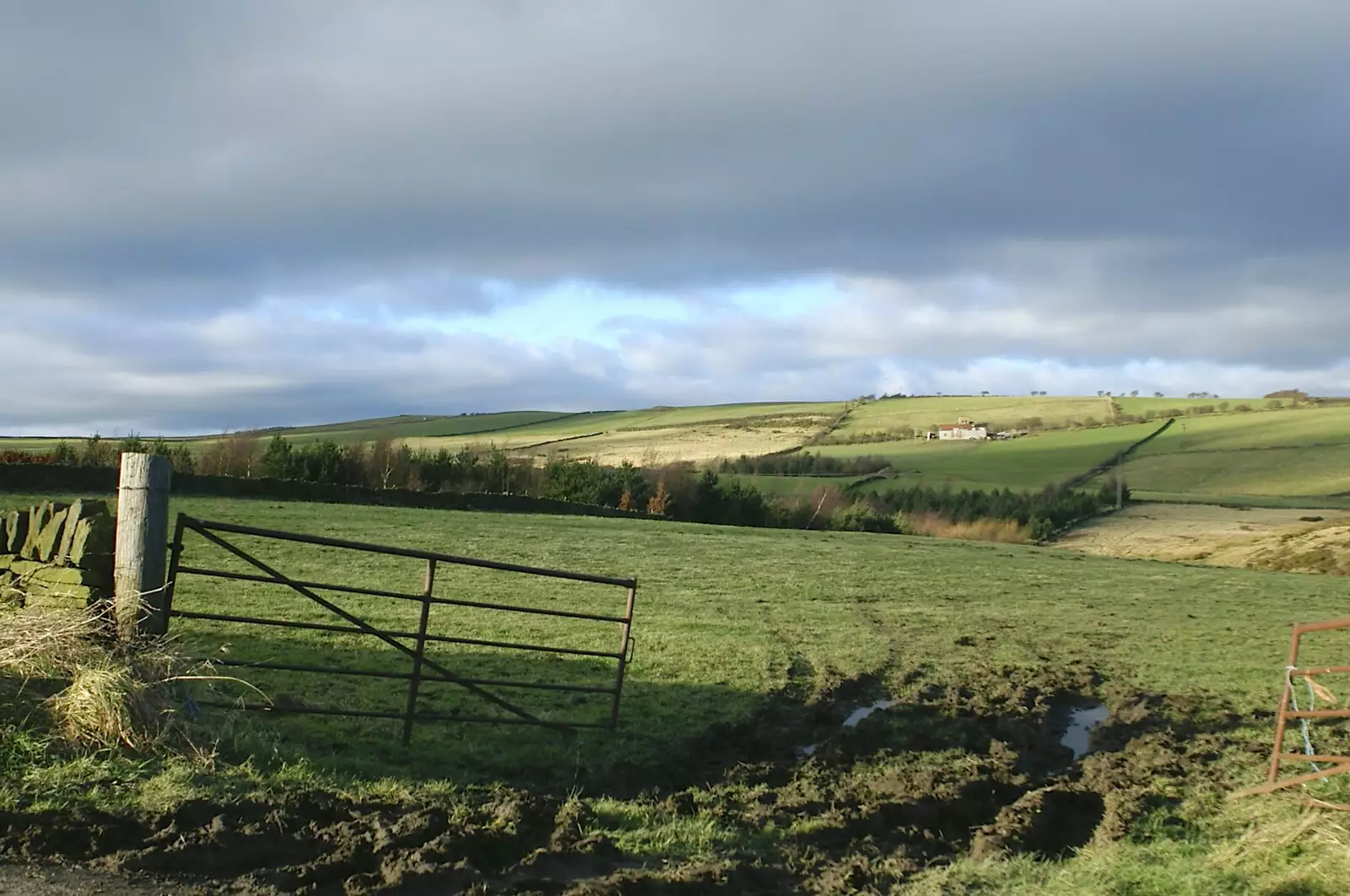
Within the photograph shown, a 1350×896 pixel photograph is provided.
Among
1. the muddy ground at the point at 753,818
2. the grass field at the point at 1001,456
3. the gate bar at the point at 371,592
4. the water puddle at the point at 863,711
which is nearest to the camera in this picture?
the muddy ground at the point at 753,818

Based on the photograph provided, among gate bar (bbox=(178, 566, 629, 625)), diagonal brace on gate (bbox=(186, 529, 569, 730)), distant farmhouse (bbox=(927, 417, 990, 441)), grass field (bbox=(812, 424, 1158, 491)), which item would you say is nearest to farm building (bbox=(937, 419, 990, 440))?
distant farmhouse (bbox=(927, 417, 990, 441))

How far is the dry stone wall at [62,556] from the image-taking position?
8.27 meters

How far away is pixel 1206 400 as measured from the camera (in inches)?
4456

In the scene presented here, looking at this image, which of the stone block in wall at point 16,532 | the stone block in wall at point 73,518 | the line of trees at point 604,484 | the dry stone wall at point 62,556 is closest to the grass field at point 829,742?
the dry stone wall at point 62,556

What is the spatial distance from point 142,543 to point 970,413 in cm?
11354

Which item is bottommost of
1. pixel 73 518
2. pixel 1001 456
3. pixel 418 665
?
pixel 418 665

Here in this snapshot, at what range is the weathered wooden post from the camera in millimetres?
8258

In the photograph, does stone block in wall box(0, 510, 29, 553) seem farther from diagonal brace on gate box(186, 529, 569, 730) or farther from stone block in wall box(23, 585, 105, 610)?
diagonal brace on gate box(186, 529, 569, 730)

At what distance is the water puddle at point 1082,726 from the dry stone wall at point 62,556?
864 centimetres

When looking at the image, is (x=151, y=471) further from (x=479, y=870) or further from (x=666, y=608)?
(x=666, y=608)

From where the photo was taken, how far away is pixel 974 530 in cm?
5656

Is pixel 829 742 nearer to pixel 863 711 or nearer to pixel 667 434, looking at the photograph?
pixel 863 711

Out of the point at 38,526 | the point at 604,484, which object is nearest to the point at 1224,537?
the point at 604,484

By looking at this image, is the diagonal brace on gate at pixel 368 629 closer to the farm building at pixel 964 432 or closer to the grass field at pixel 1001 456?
the grass field at pixel 1001 456
